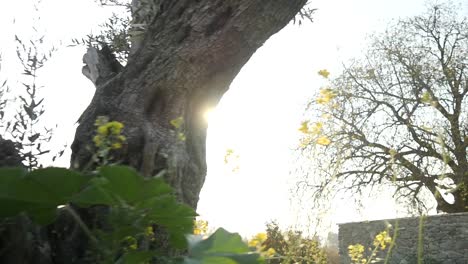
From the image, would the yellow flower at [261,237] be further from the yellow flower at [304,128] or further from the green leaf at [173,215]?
the yellow flower at [304,128]

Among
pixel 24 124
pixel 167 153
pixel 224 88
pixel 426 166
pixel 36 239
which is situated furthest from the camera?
pixel 426 166

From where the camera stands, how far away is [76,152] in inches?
91.0

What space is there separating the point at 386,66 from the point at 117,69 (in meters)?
16.4

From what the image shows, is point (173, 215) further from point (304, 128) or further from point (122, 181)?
point (304, 128)

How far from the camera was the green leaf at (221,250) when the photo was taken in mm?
993

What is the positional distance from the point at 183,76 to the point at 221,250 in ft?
5.27

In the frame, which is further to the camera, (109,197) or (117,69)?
(117,69)

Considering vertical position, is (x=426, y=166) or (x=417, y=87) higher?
(x=417, y=87)

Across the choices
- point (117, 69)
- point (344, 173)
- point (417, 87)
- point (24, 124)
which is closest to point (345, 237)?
point (344, 173)

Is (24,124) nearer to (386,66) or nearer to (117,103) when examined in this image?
(117,103)

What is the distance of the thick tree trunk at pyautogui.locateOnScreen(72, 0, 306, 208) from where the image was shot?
2361 millimetres

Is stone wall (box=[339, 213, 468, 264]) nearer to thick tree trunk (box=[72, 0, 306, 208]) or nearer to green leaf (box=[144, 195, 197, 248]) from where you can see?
thick tree trunk (box=[72, 0, 306, 208])

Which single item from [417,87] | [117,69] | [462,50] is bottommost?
[117,69]

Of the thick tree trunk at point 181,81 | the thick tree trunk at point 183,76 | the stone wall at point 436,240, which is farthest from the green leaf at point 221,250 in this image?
the stone wall at point 436,240
